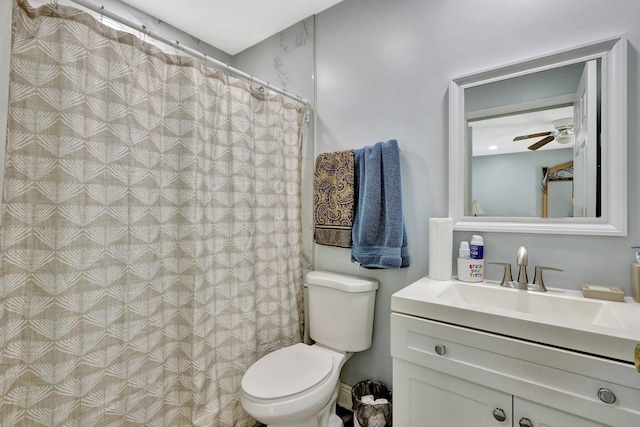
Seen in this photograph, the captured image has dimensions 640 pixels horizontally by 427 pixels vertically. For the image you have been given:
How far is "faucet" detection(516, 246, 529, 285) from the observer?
45.7 inches

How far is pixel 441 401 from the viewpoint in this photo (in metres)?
0.99

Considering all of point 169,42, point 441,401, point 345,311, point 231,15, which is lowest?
point 441,401

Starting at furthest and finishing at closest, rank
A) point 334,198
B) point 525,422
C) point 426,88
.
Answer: point 334,198 → point 426,88 → point 525,422

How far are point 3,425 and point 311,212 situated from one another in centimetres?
156

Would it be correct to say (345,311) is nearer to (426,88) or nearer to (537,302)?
(537,302)

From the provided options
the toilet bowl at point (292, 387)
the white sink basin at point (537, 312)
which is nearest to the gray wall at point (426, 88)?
the white sink basin at point (537, 312)

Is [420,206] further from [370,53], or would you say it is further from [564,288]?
[370,53]

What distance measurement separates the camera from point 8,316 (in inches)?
36.9

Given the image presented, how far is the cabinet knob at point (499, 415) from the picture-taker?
878mm

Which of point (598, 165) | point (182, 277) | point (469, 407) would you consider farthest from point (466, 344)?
point (182, 277)

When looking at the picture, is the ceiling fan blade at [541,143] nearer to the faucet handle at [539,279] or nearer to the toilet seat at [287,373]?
the faucet handle at [539,279]

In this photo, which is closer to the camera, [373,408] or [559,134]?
[559,134]

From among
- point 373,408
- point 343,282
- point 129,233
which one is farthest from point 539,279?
point 129,233

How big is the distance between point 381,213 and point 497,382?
0.85m
